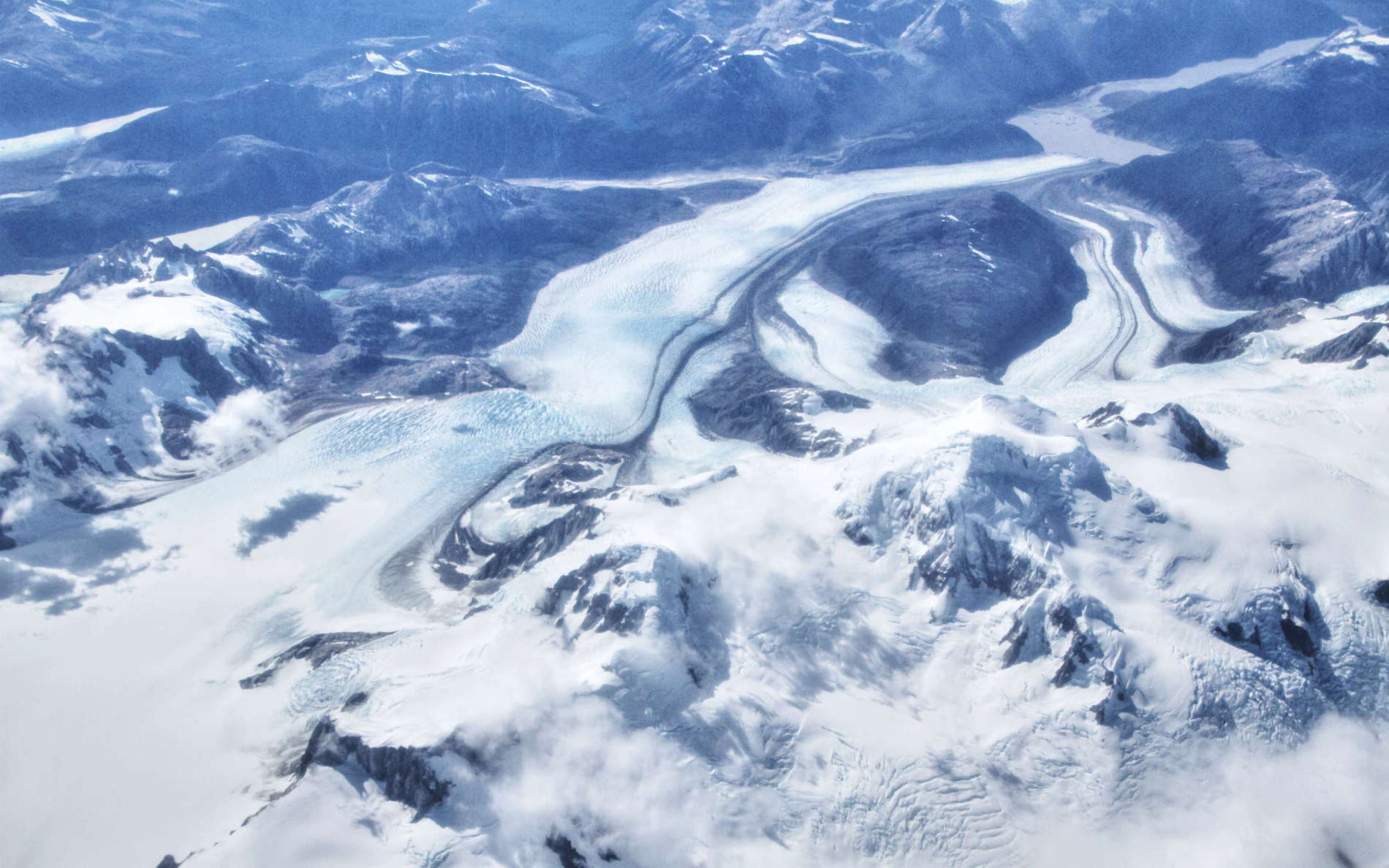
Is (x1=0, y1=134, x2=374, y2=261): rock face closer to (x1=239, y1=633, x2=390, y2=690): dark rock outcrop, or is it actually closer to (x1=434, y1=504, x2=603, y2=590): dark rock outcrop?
(x1=434, y1=504, x2=603, y2=590): dark rock outcrop

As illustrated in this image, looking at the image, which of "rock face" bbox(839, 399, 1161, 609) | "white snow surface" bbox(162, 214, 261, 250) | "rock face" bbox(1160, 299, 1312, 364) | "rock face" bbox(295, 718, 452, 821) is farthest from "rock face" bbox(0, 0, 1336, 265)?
"rock face" bbox(839, 399, 1161, 609)

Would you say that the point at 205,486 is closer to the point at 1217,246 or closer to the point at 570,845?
the point at 570,845

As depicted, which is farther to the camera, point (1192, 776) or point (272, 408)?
point (272, 408)

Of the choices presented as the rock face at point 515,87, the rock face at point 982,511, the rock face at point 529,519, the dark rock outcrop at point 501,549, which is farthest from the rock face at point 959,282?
the rock face at point 515,87

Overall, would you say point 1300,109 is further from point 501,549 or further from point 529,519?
point 501,549

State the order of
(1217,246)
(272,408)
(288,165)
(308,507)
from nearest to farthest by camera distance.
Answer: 1. (308,507)
2. (272,408)
3. (1217,246)
4. (288,165)

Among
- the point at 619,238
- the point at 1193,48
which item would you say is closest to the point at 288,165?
the point at 619,238

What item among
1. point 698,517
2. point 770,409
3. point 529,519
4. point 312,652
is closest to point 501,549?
point 529,519

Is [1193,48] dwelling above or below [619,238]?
above
